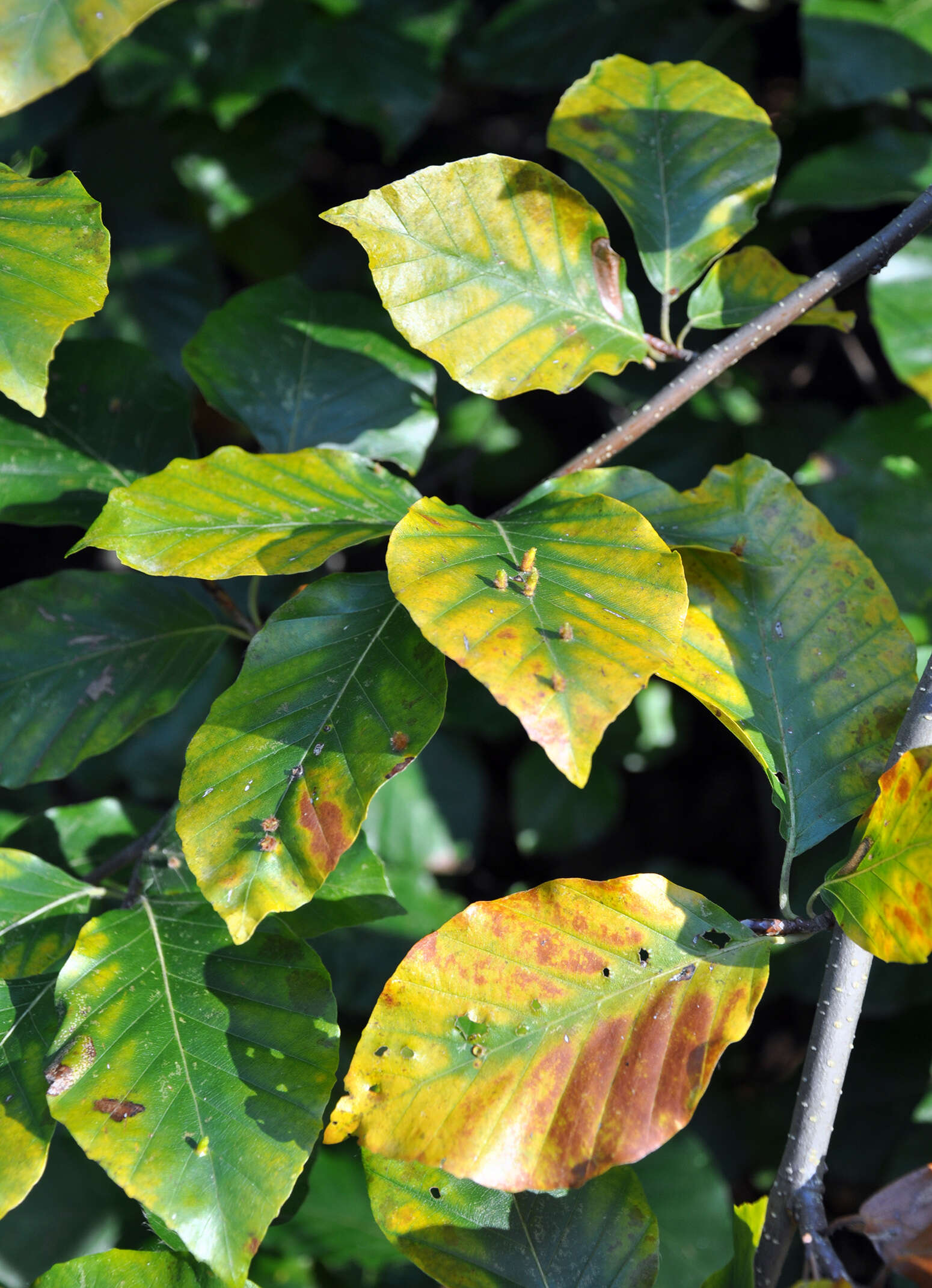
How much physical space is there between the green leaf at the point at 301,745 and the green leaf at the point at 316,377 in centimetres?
33

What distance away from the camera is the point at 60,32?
29.2 inches

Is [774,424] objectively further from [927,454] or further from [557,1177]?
[557,1177]

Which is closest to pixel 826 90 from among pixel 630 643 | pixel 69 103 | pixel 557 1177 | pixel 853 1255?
pixel 630 643

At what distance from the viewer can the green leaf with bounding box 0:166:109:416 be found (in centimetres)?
67

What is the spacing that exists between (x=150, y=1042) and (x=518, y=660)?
1.35 ft

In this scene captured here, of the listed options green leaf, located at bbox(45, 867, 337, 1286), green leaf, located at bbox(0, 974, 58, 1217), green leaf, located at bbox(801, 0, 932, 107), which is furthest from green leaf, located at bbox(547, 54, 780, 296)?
green leaf, located at bbox(0, 974, 58, 1217)

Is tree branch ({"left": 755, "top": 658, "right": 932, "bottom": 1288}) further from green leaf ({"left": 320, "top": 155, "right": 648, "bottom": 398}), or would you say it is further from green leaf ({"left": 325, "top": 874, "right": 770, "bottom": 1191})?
green leaf ({"left": 320, "top": 155, "right": 648, "bottom": 398})

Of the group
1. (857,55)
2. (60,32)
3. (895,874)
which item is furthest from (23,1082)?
(857,55)

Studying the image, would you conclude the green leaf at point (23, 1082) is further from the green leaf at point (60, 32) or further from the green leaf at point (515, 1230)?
the green leaf at point (60, 32)

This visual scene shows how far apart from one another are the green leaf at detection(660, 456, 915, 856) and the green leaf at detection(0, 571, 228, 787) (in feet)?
1.65

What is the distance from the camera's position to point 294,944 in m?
0.74

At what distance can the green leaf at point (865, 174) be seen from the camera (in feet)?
4.05

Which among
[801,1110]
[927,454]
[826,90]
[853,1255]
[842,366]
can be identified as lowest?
[853,1255]

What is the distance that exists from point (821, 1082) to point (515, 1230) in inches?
10.4
